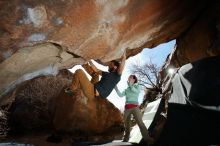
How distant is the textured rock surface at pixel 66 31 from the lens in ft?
16.0

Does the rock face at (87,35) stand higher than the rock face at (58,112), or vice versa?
the rock face at (87,35)

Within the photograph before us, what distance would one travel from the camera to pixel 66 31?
218 inches

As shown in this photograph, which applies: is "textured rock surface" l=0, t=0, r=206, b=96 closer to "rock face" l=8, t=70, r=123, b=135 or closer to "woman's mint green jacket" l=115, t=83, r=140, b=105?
"woman's mint green jacket" l=115, t=83, r=140, b=105

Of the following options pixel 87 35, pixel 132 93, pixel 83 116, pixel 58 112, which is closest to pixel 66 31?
pixel 87 35

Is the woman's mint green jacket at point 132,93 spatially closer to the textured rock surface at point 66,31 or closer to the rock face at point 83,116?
the textured rock surface at point 66,31

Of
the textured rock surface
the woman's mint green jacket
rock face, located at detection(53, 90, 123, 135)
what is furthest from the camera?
rock face, located at detection(53, 90, 123, 135)

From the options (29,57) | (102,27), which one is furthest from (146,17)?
(29,57)

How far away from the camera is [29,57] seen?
17.7 feet

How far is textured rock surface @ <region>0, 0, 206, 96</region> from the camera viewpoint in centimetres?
488

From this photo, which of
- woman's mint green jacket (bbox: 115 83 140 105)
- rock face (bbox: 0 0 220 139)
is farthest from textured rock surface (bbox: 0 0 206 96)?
woman's mint green jacket (bbox: 115 83 140 105)

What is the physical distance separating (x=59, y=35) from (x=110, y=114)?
258 inches

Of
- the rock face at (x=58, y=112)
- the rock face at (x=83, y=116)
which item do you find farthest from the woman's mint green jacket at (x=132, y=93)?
the rock face at (x=83, y=116)

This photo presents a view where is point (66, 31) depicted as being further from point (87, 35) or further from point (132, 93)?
point (132, 93)

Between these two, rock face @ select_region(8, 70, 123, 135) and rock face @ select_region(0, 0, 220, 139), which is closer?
rock face @ select_region(0, 0, 220, 139)
